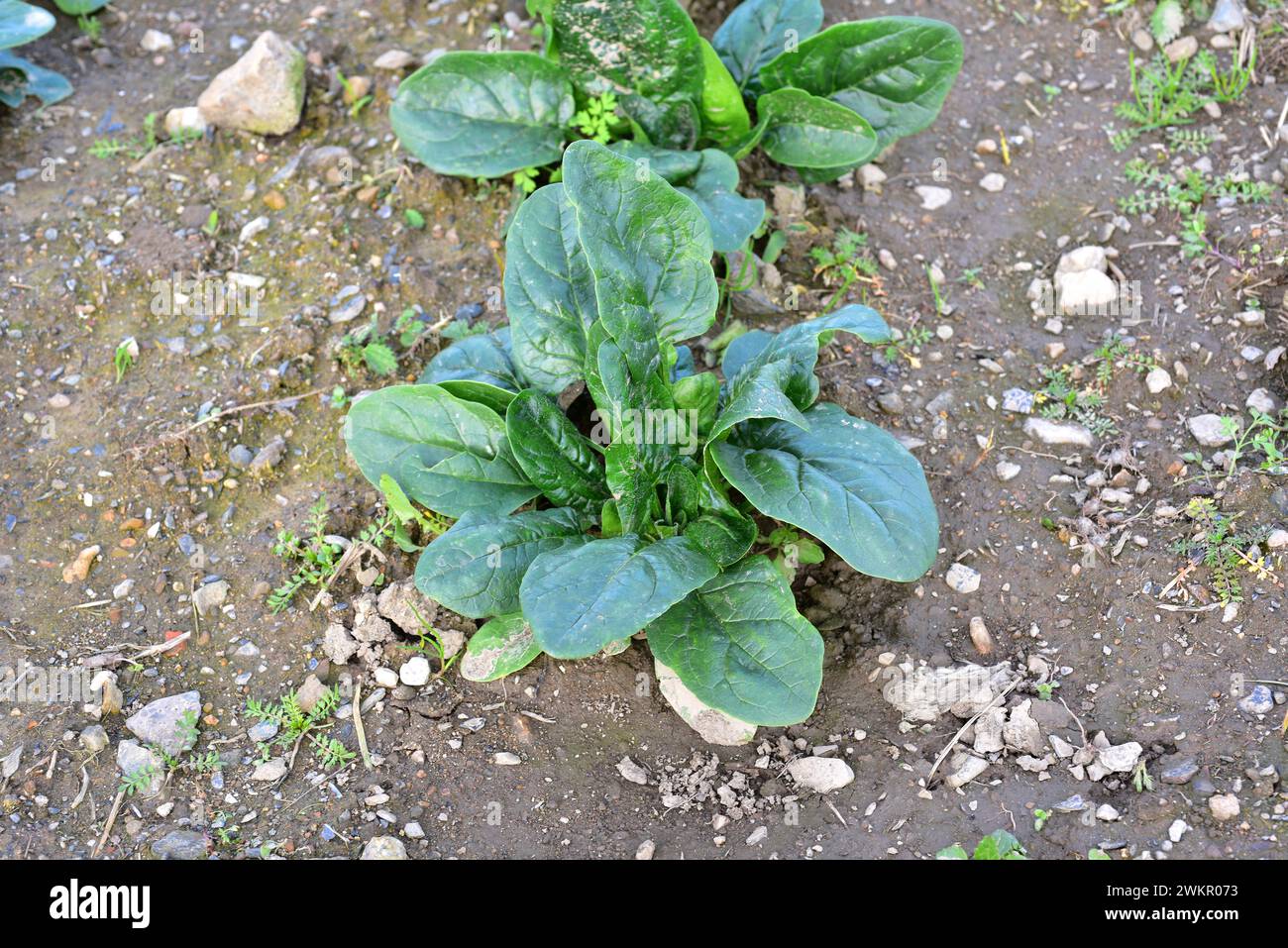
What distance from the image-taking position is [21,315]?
3.79 meters

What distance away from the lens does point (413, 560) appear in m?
3.29

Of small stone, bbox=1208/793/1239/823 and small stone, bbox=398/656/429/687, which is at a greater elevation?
small stone, bbox=1208/793/1239/823

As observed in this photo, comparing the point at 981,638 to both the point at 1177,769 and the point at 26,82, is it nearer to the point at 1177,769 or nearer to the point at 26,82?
the point at 1177,769

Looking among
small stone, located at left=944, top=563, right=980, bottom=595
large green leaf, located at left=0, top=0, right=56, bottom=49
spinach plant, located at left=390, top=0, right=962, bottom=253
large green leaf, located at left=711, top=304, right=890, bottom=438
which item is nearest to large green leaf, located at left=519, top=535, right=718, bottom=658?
large green leaf, located at left=711, top=304, right=890, bottom=438

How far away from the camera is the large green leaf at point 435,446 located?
314 centimetres

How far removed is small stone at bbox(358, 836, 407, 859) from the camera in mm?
2723

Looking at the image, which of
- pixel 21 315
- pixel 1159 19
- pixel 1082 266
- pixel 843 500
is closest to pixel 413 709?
pixel 843 500

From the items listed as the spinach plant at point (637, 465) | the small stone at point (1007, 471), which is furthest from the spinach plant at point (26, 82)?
the small stone at point (1007, 471)

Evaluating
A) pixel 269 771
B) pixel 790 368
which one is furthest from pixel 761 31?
pixel 269 771

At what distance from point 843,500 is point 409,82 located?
2.13 m

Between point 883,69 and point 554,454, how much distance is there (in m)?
1.85

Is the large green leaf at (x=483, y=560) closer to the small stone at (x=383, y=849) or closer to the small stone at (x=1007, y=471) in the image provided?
the small stone at (x=383, y=849)

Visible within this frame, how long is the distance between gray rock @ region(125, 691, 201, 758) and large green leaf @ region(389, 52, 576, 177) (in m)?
1.89

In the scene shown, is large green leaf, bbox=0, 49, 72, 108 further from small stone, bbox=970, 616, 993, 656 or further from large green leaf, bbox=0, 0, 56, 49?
small stone, bbox=970, 616, 993, 656
